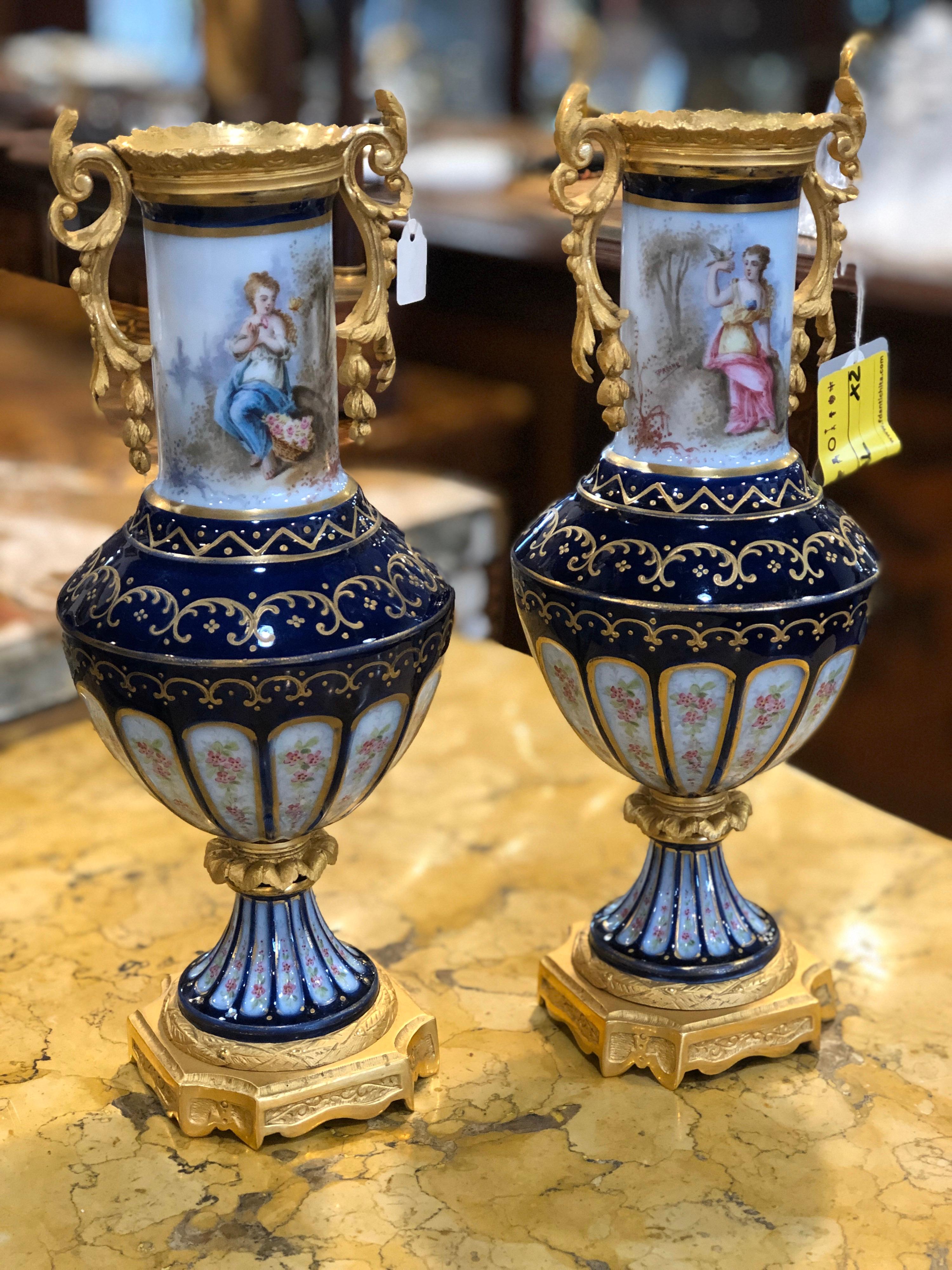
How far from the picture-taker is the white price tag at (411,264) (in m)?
1.11

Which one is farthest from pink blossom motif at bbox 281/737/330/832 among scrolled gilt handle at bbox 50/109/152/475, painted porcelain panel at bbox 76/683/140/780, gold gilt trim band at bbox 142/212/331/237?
gold gilt trim band at bbox 142/212/331/237

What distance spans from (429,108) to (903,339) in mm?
2047

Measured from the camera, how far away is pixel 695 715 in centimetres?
110

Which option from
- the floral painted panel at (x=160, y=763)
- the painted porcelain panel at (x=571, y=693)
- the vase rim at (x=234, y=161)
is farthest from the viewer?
the painted porcelain panel at (x=571, y=693)

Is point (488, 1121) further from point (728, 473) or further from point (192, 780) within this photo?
point (728, 473)

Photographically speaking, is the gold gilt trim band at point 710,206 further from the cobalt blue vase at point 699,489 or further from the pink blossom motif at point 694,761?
the pink blossom motif at point 694,761

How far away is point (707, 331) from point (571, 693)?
0.95ft

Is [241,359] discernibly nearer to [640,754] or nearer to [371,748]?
[371,748]

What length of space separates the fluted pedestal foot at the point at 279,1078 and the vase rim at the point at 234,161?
62 cm

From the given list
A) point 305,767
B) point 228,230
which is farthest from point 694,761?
point 228,230

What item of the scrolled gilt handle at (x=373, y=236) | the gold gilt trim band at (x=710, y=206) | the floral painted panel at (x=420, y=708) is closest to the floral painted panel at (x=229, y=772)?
the floral painted panel at (x=420, y=708)

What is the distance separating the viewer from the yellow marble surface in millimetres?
1049

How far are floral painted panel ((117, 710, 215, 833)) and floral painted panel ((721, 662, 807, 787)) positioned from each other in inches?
15.5

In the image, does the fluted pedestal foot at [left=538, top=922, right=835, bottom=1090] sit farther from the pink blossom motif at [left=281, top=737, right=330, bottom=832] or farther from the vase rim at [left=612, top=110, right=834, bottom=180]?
the vase rim at [left=612, top=110, right=834, bottom=180]
